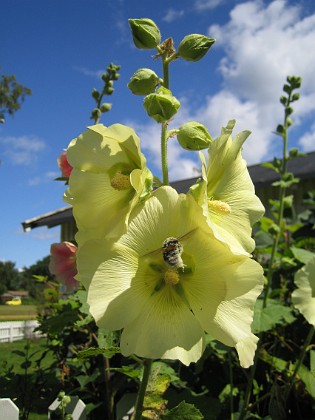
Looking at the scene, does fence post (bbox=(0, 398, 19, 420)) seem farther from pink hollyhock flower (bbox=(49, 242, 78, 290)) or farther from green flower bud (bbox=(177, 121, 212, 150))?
green flower bud (bbox=(177, 121, 212, 150))

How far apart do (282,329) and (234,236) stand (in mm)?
1764

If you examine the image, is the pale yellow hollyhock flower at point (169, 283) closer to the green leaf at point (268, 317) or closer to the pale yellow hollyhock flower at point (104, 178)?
the pale yellow hollyhock flower at point (104, 178)

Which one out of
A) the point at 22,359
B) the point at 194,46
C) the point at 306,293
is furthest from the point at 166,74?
the point at 22,359

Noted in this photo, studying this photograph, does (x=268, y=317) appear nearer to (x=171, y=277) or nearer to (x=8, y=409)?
(x=8, y=409)

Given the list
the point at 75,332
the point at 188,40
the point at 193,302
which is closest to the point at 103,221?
the point at 193,302

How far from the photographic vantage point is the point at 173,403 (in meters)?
1.82

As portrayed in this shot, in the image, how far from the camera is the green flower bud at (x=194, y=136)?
1.04m

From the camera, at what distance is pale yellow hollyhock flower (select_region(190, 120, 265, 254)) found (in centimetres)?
97

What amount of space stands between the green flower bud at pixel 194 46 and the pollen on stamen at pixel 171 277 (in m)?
0.57

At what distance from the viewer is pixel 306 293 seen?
202 cm

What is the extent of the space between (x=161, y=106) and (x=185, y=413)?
2.46ft

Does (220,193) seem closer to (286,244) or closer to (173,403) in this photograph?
(173,403)

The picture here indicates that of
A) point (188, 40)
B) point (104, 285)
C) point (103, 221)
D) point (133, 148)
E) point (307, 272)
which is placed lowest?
point (307, 272)

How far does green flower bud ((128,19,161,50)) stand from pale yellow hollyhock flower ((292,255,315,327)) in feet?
4.50
